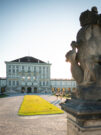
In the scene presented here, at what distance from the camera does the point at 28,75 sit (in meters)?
59.3

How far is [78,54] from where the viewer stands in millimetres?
2553

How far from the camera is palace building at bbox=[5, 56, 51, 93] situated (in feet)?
189

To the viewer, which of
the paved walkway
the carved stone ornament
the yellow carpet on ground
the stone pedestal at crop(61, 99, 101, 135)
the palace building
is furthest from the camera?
the palace building

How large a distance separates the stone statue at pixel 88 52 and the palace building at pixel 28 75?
185ft

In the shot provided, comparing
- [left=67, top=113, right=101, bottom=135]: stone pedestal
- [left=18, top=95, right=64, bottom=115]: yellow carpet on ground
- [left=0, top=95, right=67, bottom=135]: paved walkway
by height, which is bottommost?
[left=18, top=95, right=64, bottom=115]: yellow carpet on ground

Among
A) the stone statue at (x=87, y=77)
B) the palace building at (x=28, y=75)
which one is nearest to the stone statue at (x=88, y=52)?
the stone statue at (x=87, y=77)

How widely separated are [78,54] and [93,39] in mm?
428

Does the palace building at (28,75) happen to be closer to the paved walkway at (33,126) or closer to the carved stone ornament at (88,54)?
the paved walkway at (33,126)

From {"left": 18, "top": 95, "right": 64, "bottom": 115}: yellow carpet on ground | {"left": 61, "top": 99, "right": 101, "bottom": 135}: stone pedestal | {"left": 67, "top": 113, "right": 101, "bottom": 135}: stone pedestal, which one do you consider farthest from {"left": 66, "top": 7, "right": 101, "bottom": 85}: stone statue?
{"left": 18, "top": 95, "right": 64, "bottom": 115}: yellow carpet on ground

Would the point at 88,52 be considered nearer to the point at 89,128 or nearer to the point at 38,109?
the point at 89,128

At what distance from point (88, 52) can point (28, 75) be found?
58.2 meters

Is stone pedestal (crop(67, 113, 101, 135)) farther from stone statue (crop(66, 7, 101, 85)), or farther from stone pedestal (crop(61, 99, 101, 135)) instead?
stone statue (crop(66, 7, 101, 85))

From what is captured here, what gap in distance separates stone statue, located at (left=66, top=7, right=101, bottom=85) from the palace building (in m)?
56.4

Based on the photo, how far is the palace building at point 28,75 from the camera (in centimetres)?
5762
